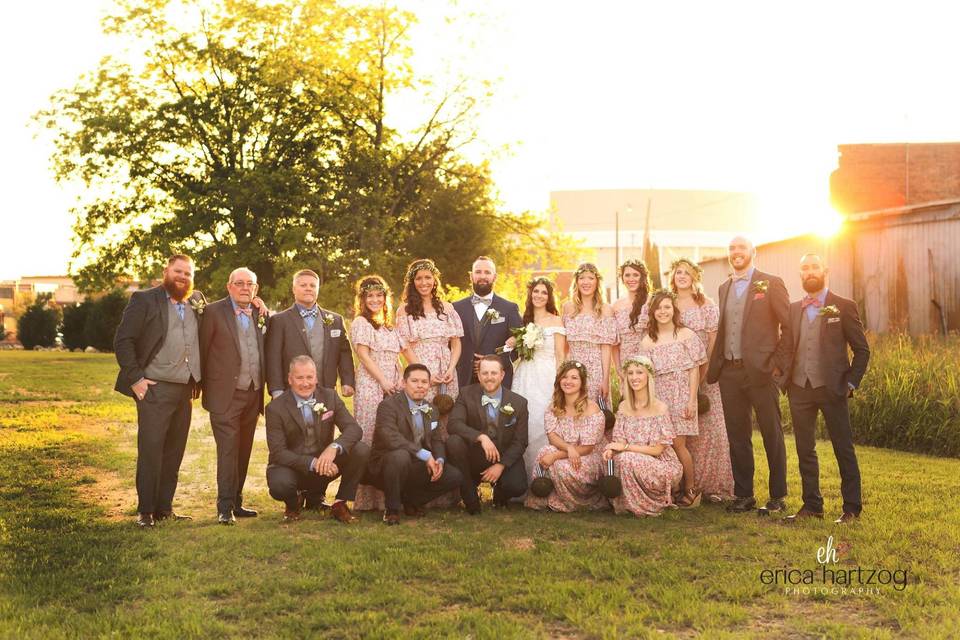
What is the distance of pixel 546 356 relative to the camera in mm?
9234

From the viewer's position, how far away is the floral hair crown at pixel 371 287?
29.3 feet

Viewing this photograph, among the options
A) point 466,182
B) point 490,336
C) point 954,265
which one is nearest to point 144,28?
point 466,182

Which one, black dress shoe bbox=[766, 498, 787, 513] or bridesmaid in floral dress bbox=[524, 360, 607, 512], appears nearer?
black dress shoe bbox=[766, 498, 787, 513]

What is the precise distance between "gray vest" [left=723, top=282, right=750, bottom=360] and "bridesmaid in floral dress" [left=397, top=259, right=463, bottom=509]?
239 cm

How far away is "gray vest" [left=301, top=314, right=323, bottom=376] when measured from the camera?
8.67 m

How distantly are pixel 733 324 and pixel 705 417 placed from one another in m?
1.01

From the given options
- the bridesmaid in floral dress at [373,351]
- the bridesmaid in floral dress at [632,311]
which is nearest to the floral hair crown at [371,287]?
the bridesmaid in floral dress at [373,351]

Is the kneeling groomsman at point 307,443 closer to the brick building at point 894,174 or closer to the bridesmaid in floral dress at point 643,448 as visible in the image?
the bridesmaid in floral dress at point 643,448

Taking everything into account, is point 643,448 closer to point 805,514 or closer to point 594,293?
point 805,514

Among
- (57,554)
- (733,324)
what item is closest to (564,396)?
(733,324)

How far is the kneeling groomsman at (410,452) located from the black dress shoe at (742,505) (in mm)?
2321

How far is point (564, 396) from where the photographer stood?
342 inches

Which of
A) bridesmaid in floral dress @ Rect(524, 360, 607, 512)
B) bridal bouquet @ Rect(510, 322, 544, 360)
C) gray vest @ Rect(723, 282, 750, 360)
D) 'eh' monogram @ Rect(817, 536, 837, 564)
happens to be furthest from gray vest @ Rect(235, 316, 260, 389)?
'eh' monogram @ Rect(817, 536, 837, 564)

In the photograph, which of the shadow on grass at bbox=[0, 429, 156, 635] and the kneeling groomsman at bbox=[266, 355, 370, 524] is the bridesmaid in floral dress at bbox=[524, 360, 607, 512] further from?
the shadow on grass at bbox=[0, 429, 156, 635]
